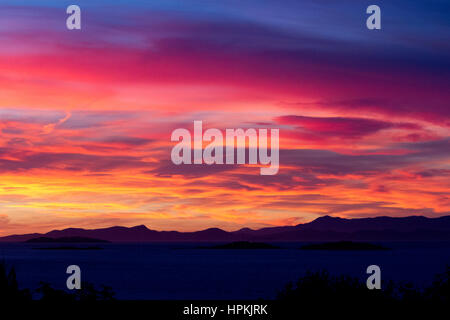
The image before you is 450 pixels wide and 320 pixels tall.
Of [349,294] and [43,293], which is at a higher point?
[43,293]

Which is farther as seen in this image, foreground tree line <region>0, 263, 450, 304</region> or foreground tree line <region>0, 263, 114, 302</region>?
foreground tree line <region>0, 263, 450, 304</region>

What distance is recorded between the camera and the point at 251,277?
10731 cm

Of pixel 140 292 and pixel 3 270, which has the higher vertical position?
pixel 3 270

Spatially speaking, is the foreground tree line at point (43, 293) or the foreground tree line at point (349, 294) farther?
the foreground tree line at point (349, 294)

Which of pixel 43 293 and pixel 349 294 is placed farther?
pixel 349 294
